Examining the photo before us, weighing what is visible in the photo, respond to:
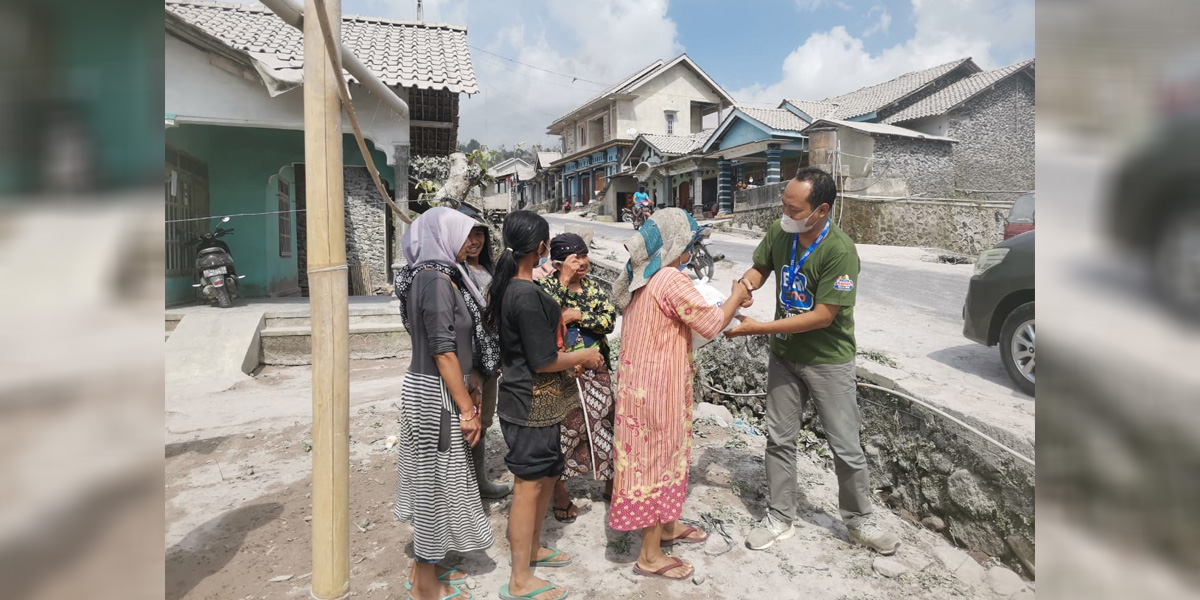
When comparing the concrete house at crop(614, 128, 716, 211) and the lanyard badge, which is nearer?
the lanyard badge

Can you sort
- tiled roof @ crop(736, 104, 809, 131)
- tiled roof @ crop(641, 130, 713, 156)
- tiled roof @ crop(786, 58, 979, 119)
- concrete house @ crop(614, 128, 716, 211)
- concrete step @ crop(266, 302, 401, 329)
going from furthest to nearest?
tiled roof @ crop(641, 130, 713, 156) < concrete house @ crop(614, 128, 716, 211) < tiled roof @ crop(786, 58, 979, 119) < tiled roof @ crop(736, 104, 809, 131) < concrete step @ crop(266, 302, 401, 329)

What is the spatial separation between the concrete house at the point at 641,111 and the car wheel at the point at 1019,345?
27459mm

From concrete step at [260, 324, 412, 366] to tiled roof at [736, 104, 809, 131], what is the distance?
17.5 m

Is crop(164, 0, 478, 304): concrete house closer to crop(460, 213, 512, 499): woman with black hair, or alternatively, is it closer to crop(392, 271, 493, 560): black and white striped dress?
crop(460, 213, 512, 499): woman with black hair

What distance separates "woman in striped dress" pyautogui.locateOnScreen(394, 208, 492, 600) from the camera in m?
2.57

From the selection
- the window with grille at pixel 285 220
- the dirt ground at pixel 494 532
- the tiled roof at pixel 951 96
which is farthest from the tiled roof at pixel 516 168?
the dirt ground at pixel 494 532

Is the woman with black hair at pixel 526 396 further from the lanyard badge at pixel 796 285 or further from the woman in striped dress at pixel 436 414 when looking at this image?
the lanyard badge at pixel 796 285

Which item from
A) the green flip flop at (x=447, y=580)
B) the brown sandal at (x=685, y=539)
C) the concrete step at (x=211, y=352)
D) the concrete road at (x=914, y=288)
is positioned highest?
the concrete road at (x=914, y=288)

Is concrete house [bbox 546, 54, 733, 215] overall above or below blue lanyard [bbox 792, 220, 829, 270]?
above

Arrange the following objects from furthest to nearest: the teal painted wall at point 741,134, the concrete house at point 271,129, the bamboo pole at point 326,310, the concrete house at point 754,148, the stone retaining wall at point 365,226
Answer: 1. the teal painted wall at point 741,134
2. the concrete house at point 754,148
3. the stone retaining wall at point 365,226
4. the concrete house at point 271,129
5. the bamboo pole at point 326,310

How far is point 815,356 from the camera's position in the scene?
3016mm

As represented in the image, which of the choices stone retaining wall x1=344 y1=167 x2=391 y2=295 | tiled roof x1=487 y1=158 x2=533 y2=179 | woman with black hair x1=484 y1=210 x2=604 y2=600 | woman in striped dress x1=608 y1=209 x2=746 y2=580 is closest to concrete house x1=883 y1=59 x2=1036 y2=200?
stone retaining wall x1=344 y1=167 x2=391 y2=295

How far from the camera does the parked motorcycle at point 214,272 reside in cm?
785
